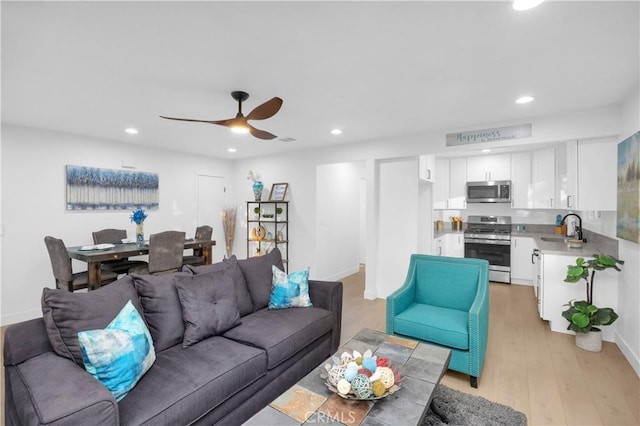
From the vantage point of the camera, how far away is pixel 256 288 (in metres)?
2.79

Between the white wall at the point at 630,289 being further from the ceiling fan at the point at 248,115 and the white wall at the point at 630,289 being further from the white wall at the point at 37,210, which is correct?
the white wall at the point at 37,210

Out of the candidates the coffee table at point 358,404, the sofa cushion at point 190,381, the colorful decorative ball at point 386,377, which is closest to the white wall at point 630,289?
the coffee table at point 358,404

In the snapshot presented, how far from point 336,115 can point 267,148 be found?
2267 mm

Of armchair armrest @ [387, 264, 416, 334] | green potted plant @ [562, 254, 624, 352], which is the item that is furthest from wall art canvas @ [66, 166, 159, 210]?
green potted plant @ [562, 254, 624, 352]

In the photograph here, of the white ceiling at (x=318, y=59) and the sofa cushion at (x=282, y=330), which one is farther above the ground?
the white ceiling at (x=318, y=59)

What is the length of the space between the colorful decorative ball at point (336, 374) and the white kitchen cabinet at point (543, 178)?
16.4 feet

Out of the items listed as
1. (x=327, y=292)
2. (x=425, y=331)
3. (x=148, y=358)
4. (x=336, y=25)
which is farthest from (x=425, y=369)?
(x=336, y=25)

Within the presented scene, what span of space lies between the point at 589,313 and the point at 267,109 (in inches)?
138

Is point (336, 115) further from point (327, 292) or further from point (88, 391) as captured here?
point (88, 391)

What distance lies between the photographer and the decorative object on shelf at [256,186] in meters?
5.92

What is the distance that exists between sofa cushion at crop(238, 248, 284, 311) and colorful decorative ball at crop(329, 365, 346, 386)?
4.43 ft

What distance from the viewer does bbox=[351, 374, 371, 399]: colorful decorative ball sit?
1.42 metres

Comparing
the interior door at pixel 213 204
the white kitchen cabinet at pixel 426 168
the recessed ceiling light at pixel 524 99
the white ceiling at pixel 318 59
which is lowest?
the interior door at pixel 213 204

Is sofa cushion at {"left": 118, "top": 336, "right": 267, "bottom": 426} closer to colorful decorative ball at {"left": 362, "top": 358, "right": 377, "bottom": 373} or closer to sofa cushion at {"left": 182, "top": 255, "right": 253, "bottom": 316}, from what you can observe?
sofa cushion at {"left": 182, "top": 255, "right": 253, "bottom": 316}
